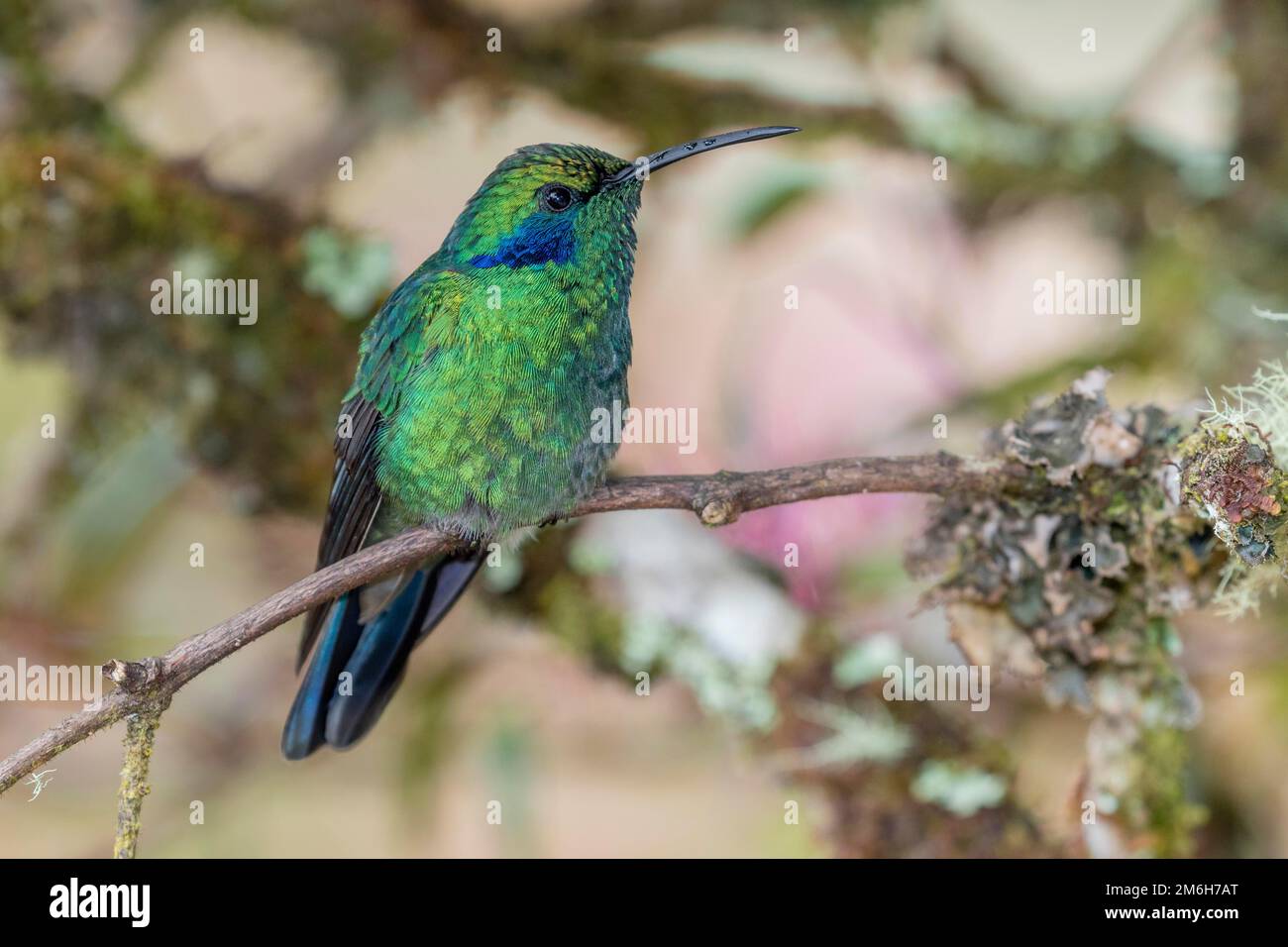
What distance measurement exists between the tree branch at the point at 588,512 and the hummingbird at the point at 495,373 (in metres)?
0.19

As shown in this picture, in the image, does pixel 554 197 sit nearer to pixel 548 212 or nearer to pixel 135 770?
pixel 548 212

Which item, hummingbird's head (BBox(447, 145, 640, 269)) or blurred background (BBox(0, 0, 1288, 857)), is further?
blurred background (BBox(0, 0, 1288, 857))

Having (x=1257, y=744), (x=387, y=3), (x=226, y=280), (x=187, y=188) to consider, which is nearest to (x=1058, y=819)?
(x=1257, y=744)

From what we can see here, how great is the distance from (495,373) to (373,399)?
0.97 ft

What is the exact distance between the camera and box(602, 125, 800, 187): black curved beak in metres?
2.10

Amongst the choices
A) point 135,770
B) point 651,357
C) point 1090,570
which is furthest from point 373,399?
A: point 651,357

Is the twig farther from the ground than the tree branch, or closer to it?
closer to it

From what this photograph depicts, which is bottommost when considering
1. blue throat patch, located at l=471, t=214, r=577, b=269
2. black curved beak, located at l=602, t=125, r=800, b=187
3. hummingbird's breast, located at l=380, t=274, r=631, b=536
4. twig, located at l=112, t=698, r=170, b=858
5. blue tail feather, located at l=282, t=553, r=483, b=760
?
twig, located at l=112, t=698, r=170, b=858

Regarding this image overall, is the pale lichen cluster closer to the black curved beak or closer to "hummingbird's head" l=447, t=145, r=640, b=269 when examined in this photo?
the black curved beak

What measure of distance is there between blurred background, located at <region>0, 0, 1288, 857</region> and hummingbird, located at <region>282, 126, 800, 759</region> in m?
0.49

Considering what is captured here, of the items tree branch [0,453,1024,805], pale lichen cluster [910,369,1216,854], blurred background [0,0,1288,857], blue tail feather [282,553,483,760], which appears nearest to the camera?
tree branch [0,453,1024,805]

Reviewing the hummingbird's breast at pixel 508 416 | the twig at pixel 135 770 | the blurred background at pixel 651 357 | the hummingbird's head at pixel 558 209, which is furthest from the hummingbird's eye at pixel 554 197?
the twig at pixel 135 770

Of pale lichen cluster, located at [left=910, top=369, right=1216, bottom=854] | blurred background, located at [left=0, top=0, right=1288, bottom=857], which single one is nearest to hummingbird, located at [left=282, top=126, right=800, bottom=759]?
blurred background, located at [left=0, top=0, right=1288, bottom=857]

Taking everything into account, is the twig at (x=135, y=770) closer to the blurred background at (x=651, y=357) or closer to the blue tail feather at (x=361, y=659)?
the blue tail feather at (x=361, y=659)
